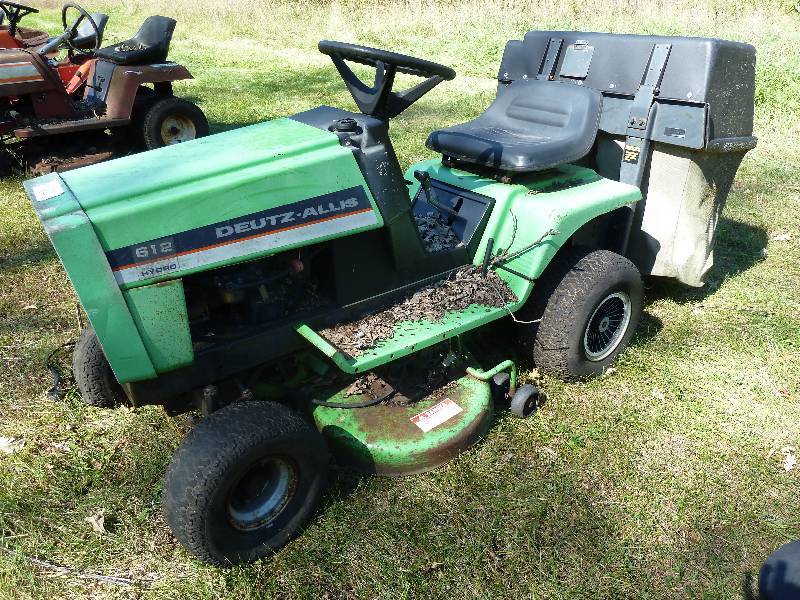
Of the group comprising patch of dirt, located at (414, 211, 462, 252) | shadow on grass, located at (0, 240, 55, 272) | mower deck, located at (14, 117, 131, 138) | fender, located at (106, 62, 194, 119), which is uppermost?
patch of dirt, located at (414, 211, 462, 252)

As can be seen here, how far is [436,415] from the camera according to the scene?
277 cm

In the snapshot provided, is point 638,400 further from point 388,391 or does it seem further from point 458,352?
point 388,391

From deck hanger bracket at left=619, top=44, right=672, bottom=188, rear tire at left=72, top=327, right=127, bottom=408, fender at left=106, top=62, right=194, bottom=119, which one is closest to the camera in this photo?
rear tire at left=72, top=327, right=127, bottom=408

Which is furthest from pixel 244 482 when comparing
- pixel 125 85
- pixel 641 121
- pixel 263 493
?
pixel 125 85

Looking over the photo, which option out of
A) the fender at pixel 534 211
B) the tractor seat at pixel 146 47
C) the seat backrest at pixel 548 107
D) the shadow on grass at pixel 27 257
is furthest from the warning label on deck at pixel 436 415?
the tractor seat at pixel 146 47

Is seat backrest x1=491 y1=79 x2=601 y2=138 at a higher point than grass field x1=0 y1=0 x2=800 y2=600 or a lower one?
higher

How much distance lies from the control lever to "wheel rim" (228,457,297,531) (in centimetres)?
148

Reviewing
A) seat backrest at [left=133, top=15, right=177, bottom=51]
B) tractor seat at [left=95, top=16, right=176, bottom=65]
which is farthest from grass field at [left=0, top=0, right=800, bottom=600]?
seat backrest at [left=133, top=15, right=177, bottom=51]

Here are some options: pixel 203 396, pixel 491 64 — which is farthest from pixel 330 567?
pixel 491 64

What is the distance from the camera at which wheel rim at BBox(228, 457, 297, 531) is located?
7.68 feet

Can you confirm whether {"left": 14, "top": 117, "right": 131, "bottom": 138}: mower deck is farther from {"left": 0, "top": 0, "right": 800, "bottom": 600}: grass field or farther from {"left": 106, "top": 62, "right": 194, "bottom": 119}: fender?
{"left": 0, "top": 0, "right": 800, "bottom": 600}: grass field

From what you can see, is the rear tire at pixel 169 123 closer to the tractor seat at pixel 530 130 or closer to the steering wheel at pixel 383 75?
the tractor seat at pixel 530 130

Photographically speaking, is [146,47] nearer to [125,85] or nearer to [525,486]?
[125,85]

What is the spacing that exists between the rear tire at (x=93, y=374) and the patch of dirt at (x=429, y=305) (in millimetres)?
1000
